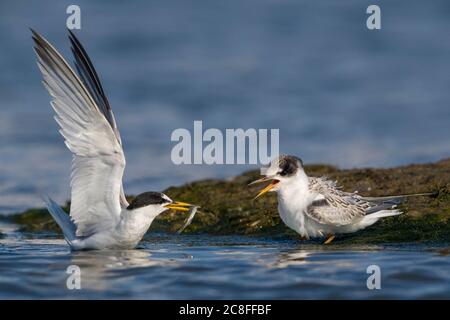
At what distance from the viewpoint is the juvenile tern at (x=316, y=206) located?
30.2 feet

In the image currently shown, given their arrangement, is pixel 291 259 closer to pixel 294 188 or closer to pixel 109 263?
pixel 294 188

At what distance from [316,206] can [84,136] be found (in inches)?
86.5

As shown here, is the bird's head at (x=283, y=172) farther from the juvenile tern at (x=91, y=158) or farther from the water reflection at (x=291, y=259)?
the juvenile tern at (x=91, y=158)

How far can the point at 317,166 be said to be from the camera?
12398mm

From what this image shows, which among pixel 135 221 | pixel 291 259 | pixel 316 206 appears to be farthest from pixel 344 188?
pixel 135 221

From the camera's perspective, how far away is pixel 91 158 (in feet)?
29.0

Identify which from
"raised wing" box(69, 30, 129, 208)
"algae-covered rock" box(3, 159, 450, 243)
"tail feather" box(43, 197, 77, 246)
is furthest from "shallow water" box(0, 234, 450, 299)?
"raised wing" box(69, 30, 129, 208)

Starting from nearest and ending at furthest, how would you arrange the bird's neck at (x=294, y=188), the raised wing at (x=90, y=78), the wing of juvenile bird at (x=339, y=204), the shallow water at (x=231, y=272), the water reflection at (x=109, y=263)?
the shallow water at (x=231, y=272) < the water reflection at (x=109, y=263) < the raised wing at (x=90, y=78) < the wing of juvenile bird at (x=339, y=204) < the bird's neck at (x=294, y=188)

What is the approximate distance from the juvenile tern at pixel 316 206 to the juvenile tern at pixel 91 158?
38.5 inches

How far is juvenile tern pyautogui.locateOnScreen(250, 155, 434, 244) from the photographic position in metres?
9.21

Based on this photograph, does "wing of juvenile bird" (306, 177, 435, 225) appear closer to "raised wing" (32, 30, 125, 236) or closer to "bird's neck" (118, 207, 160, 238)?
"bird's neck" (118, 207, 160, 238)

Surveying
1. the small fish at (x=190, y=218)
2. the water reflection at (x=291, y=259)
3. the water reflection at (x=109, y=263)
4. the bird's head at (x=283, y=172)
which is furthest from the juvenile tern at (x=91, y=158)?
the water reflection at (x=291, y=259)
